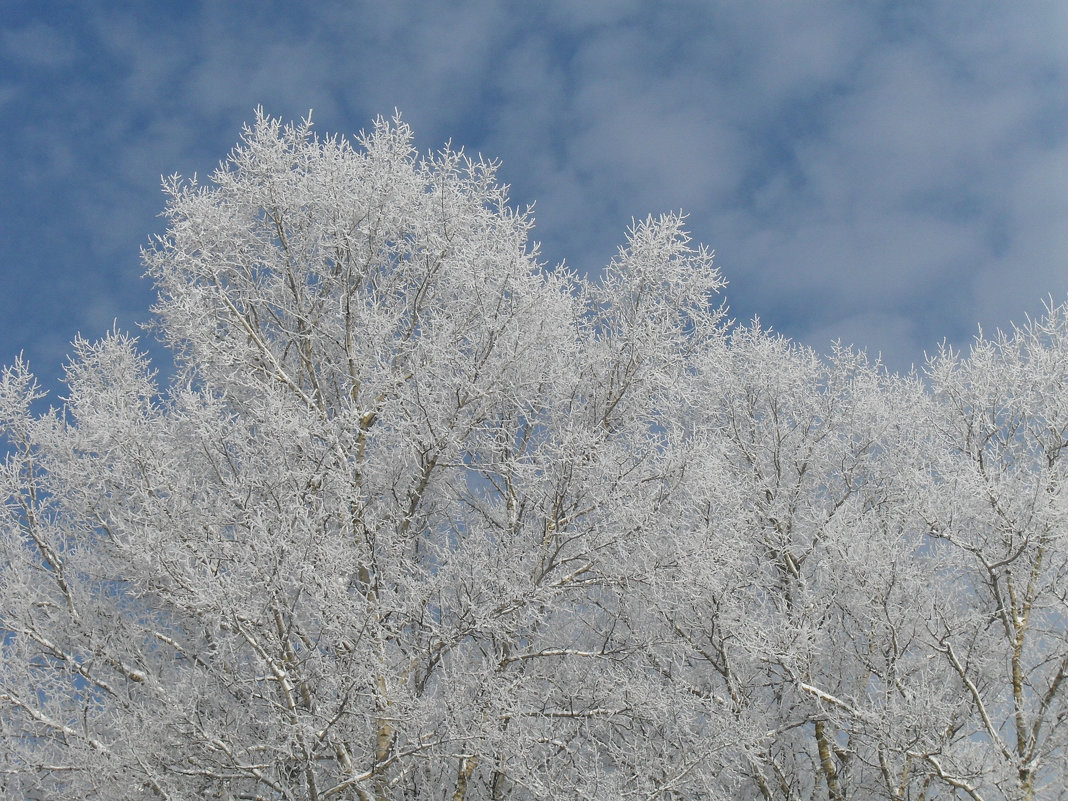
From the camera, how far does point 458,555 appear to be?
7789mm

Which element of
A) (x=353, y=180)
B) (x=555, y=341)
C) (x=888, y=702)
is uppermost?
(x=353, y=180)

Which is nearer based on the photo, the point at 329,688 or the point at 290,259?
the point at 329,688

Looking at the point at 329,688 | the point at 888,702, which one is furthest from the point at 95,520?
the point at 888,702

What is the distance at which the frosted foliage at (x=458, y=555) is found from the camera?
7078mm

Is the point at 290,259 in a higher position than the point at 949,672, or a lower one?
higher

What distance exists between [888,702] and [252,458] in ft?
21.2

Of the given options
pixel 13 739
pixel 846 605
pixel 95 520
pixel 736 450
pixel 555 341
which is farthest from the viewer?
pixel 736 450

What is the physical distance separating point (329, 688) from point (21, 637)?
9.25 feet

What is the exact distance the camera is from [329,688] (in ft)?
22.4

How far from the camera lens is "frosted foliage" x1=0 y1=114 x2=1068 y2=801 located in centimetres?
708

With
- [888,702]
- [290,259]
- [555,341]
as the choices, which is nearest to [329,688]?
[555,341]

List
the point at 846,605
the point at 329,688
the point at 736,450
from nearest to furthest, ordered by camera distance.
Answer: the point at 329,688 → the point at 846,605 → the point at 736,450

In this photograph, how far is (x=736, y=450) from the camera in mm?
12633

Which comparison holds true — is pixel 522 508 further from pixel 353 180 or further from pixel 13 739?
pixel 13 739
